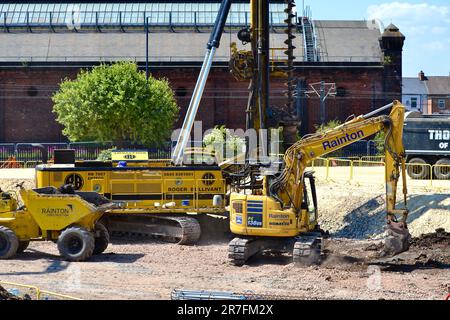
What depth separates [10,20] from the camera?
62.8 metres

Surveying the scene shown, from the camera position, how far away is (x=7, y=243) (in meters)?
22.1

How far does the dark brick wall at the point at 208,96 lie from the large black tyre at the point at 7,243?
33608 mm

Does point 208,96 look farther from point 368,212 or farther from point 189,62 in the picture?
point 368,212

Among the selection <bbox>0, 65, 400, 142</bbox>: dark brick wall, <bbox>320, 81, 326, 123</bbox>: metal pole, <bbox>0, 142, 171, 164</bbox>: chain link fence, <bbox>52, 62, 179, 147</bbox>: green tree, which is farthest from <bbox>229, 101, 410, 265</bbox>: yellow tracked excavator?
<bbox>0, 65, 400, 142</bbox>: dark brick wall

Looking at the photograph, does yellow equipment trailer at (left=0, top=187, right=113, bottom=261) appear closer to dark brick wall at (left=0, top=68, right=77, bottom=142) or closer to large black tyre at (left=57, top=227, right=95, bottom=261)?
large black tyre at (left=57, top=227, right=95, bottom=261)

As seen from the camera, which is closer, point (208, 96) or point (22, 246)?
point (22, 246)

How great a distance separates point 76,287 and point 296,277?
16.7 feet

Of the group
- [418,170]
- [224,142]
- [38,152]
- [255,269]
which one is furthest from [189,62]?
[255,269]

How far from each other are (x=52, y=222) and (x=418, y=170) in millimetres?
18861

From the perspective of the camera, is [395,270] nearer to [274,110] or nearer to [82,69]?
[274,110]

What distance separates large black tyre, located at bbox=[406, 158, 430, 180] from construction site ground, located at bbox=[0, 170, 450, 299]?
7.52 metres

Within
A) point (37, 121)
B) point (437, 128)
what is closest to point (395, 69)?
point (437, 128)

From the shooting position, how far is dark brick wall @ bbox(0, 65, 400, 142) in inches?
2179

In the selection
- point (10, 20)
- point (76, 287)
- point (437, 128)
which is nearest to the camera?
point (76, 287)
